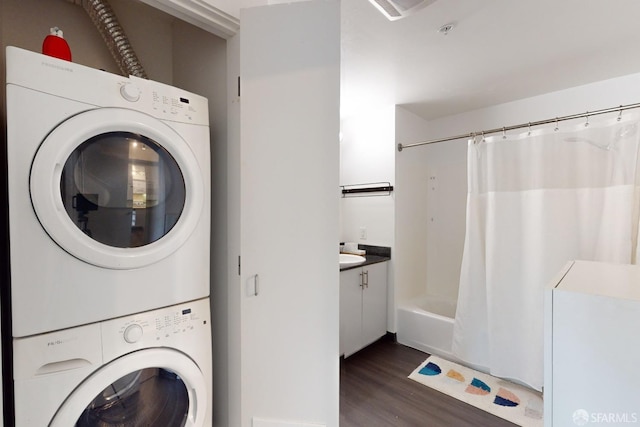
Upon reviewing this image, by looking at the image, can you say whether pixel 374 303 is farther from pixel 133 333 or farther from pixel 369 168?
pixel 133 333

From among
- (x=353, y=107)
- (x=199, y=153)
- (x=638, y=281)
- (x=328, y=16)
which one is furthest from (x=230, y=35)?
(x=353, y=107)

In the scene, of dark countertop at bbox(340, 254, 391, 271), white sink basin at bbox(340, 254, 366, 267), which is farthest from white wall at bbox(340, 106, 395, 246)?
white sink basin at bbox(340, 254, 366, 267)

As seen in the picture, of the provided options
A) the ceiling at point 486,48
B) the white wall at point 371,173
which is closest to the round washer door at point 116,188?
the ceiling at point 486,48

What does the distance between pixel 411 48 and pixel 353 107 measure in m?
1.03

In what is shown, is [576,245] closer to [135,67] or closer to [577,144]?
[577,144]

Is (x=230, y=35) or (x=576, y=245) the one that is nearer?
(x=230, y=35)

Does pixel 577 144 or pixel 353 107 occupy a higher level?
pixel 353 107

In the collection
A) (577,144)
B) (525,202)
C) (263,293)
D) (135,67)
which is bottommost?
(263,293)

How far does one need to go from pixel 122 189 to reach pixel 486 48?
204 centimetres

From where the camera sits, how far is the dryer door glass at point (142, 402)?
2.90 ft

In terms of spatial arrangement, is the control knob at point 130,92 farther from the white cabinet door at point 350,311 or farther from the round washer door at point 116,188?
the white cabinet door at point 350,311

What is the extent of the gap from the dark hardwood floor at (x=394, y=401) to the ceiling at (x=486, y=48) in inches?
87.5

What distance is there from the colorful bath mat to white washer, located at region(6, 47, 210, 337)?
5.94ft

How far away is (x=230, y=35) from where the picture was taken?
1.11 metres
